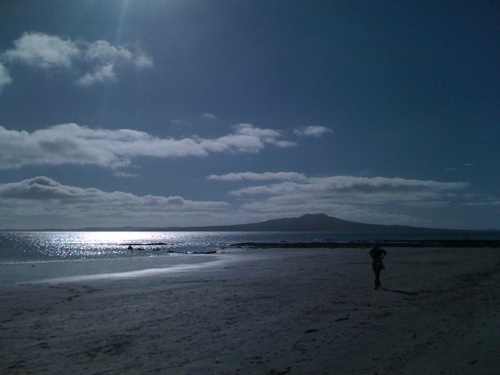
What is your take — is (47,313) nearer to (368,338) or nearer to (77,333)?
(77,333)

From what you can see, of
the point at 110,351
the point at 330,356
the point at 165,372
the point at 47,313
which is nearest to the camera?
the point at 165,372

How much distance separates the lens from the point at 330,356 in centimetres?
816

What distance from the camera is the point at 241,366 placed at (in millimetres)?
7770

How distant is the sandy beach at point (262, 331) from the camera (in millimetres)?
7840

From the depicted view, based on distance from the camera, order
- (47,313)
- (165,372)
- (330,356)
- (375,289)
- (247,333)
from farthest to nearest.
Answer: (375,289) < (47,313) < (247,333) < (330,356) < (165,372)

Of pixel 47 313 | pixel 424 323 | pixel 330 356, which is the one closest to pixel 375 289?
pixel 424 323

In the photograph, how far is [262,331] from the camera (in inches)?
412

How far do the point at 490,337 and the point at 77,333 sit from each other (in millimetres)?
10724

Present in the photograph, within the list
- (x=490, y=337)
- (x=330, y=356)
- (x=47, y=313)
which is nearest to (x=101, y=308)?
(x=47, y=313)

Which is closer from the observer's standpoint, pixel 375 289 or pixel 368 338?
pixel 368 338

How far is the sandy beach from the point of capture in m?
7.84

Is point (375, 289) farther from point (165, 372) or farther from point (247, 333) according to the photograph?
point (165, 372)

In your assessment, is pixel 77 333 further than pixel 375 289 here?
No

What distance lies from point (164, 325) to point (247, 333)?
9.11 ft
